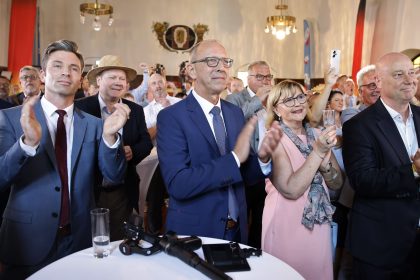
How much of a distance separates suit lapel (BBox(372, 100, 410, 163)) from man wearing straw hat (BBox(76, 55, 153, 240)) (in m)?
1.63

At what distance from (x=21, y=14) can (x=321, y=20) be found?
7.55m

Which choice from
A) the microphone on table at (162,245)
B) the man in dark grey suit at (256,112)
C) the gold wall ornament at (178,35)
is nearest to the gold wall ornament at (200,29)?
the gold wall ornament at (178,35)

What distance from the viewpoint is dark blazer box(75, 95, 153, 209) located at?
307cm

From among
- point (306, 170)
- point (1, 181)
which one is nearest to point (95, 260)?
point (1, 181)

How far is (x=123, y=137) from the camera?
3.11 meters

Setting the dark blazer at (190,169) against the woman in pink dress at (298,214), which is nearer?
the dark blazer at (190,169)

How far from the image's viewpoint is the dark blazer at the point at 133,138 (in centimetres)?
307

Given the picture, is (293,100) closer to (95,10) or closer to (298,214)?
(298,214)

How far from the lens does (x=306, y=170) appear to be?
2.13m

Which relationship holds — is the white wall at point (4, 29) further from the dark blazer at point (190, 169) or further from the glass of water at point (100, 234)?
the glass of water at point (100, 234)

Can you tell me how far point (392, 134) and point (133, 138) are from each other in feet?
5.84

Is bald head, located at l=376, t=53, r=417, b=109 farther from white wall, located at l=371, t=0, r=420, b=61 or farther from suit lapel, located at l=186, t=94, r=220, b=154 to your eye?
white wall, located at l=371, t=0, r=420, b=61

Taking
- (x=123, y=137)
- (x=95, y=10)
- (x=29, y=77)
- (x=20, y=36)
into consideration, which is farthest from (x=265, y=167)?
(x=95, y=10)

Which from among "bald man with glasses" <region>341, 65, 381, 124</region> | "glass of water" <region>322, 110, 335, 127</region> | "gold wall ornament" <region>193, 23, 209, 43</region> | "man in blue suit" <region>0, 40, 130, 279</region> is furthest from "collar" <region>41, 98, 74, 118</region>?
"gold wall ornament" <region>193, 23, 209, 43</region>
